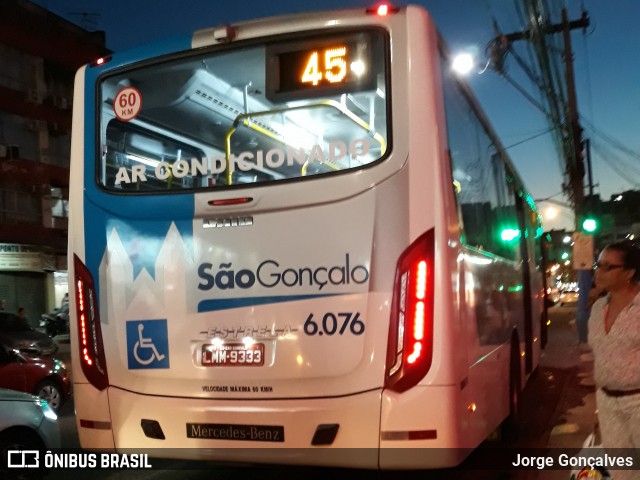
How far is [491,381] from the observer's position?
5793 millimetres

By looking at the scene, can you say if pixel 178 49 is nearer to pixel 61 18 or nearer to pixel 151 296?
pixel 151 296

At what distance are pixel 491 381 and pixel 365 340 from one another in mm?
1931

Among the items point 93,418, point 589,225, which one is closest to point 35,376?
point 93,418

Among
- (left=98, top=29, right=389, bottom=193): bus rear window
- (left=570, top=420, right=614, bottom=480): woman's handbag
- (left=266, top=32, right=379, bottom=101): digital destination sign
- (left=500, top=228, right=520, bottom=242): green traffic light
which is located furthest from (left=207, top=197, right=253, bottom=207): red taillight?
(left=500, top=228, right=520, bottom=242): green traffic light

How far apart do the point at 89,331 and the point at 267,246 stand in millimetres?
1549

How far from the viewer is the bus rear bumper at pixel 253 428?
4.31m

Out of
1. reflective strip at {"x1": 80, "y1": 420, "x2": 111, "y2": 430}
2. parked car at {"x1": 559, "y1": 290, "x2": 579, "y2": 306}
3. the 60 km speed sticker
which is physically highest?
the 60 km speed sticker

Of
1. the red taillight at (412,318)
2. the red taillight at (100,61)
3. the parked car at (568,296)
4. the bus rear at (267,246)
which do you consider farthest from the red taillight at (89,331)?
the parked car at (568,296)

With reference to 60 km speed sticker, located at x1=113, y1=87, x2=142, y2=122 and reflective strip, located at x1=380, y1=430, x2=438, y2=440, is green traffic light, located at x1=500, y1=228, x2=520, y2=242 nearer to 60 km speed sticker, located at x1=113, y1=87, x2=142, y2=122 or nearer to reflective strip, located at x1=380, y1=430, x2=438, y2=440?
reflective strip, located at x1=380, y1=430, x2=438, y2=440

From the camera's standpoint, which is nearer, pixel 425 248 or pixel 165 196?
pixel 425 248

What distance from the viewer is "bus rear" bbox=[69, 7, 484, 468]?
4297mm

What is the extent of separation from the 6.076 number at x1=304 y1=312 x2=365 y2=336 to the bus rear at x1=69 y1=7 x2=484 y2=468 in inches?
0.6

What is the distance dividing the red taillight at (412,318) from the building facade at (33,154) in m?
28.1

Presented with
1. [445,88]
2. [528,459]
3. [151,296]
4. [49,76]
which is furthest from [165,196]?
[49,76]
